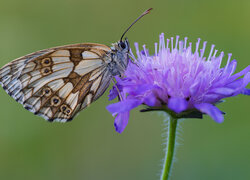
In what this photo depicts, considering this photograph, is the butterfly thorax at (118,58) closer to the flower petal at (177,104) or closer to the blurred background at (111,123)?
the flower petal at (177,104)

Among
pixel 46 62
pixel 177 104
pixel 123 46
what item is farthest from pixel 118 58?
pixel 177 104

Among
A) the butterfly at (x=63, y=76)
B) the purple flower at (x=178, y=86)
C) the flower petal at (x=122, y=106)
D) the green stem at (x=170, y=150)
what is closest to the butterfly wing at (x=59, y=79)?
the butterfly at (x=63, y=76)

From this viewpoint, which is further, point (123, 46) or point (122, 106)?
point (123, 46)

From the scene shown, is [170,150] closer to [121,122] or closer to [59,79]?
[121,122]

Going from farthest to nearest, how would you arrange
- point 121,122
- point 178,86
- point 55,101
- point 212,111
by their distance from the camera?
point 55,101, point 121,122, point 178,86, point 212,111

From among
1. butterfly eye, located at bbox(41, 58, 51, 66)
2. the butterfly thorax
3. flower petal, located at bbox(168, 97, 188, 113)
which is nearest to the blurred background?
the butterfly thorax

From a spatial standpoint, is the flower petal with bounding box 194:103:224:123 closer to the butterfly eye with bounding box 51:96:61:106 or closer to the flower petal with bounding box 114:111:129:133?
the flower petal with bounding box 114:111:129:133

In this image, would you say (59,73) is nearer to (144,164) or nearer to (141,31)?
(144,164)

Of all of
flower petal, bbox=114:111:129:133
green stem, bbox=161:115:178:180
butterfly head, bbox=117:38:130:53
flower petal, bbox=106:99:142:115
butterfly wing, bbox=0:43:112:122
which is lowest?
green stem, bbox=161:115:178:180
